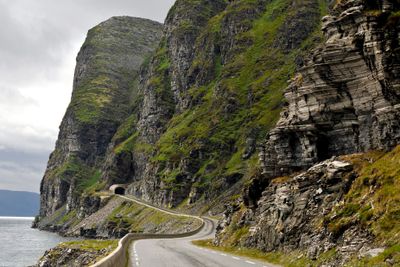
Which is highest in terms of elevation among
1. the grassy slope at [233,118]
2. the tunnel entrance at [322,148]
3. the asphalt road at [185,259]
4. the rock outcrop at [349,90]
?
the grassy slope at [233,118]

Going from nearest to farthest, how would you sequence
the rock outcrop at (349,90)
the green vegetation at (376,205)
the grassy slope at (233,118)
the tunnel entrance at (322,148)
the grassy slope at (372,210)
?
the grassy slope at (372,210)
the green vegetation at (376,205)
the rock outcrop at (349,90)
the tunnel entrance at (322,148)
the grassy slope at (233,118)

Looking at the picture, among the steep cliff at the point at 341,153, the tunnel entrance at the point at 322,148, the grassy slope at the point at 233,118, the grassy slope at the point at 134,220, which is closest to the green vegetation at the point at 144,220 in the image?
the grassy slope at the point at 134,220

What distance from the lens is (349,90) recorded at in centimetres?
3747

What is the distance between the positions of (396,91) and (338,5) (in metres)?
11.6

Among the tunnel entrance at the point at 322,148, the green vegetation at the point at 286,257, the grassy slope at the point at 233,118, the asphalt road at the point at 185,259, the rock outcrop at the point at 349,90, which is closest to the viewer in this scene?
the green vegetation at the point at 286,257

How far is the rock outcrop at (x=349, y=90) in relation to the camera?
33.6m

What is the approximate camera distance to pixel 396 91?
3306cm

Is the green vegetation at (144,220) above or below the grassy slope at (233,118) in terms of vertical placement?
below

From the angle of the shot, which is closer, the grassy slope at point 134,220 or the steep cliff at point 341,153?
the steep cliff at point 341,153

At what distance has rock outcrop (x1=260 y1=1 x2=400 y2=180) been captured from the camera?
33594 millimetres

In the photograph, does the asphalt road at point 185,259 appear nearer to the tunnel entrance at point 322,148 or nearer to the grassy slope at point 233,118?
the tunnel entrance at point 322,148

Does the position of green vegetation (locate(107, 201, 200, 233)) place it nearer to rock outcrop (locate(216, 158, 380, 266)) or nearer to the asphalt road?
the asphalt road

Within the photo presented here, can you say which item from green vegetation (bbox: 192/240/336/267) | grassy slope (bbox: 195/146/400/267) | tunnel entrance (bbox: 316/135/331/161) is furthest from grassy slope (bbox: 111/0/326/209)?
grassy slope (bbox: 195/146/400/267)

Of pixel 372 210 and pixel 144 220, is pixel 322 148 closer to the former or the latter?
pixel 372 210
